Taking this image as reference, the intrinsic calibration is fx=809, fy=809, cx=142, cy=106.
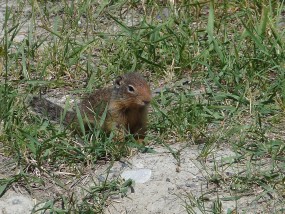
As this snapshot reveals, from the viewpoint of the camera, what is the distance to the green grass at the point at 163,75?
544 cm

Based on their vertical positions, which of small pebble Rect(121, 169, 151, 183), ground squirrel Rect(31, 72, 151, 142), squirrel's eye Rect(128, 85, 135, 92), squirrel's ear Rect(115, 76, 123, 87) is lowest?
Result: small pebble Rect(121, 169, 151, 183)

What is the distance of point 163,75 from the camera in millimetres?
6617

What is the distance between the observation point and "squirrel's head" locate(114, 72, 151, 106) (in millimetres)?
5699

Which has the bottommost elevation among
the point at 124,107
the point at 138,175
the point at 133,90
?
the point at 138,175

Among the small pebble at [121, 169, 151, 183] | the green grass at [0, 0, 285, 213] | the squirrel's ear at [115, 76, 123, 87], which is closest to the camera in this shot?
the small pebble at [121, 169, 151, 183]

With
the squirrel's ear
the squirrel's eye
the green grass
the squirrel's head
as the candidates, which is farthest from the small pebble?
the squirrel's ear

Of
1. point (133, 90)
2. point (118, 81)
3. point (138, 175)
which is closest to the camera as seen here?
point (138, 175)

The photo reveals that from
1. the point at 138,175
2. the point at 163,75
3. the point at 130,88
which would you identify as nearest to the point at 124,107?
the point at 130,88

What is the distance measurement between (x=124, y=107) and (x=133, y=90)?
17 cm

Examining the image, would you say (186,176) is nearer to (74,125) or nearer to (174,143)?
(174,143)

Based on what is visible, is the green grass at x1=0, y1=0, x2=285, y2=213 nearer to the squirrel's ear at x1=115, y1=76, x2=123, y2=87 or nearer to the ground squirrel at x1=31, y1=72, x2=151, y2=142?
the ground squirrel at x1=31, y1=72, x2=151, y2=142

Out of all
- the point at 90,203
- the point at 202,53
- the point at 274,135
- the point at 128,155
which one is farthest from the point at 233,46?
the point at 90,203

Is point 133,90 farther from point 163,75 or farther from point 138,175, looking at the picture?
point 163,75

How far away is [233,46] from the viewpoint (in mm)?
6676
